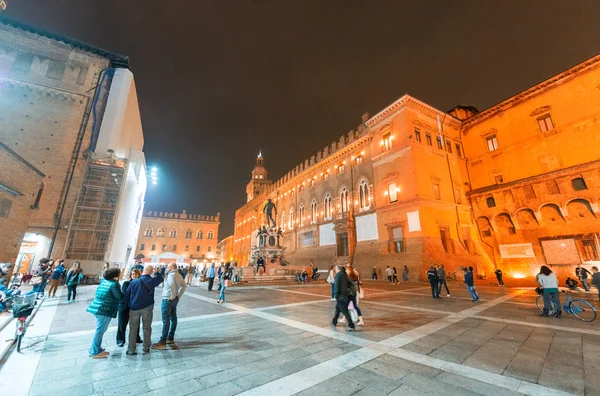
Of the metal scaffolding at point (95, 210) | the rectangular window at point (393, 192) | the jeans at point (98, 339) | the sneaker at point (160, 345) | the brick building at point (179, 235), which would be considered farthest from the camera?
the brick building at point (179, 235)

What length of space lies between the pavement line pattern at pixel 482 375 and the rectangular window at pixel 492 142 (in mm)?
26877

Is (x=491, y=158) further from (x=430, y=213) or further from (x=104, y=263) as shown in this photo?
(x=104, y=263)

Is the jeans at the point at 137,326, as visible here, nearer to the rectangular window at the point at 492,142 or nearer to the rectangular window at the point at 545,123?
the rectangular window at the point at 545,123

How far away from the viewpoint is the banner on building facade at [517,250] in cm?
1928

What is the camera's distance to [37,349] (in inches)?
167

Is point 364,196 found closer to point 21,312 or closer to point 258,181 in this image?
point 21,312

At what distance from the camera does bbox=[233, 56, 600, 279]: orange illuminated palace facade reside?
706 inches

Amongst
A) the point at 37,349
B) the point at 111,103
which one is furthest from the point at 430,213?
the point at 111,103

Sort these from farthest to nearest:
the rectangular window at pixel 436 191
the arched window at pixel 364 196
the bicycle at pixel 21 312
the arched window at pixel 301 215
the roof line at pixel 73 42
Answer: the arched window at pixel 301 215, the arched window at pixel 364 196, the rectangular window at pixel 436 191, the roof line at pixel 73 42, the bicycle at pixel 21 312

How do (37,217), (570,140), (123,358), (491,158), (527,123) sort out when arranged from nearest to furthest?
(123,358) < (37,217) < (570,140) < (527,123) < (491,158)

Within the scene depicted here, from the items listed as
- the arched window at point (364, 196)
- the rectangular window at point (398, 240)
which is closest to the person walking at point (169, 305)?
the rectangular window at point (398, 240)

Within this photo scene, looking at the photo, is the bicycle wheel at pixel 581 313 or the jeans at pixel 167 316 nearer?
the jeans at pixel 167 316

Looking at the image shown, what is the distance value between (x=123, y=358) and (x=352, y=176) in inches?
1029

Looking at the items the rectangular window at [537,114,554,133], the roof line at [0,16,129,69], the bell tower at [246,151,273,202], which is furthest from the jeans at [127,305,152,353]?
the bell tower at [246,151,273,202]
